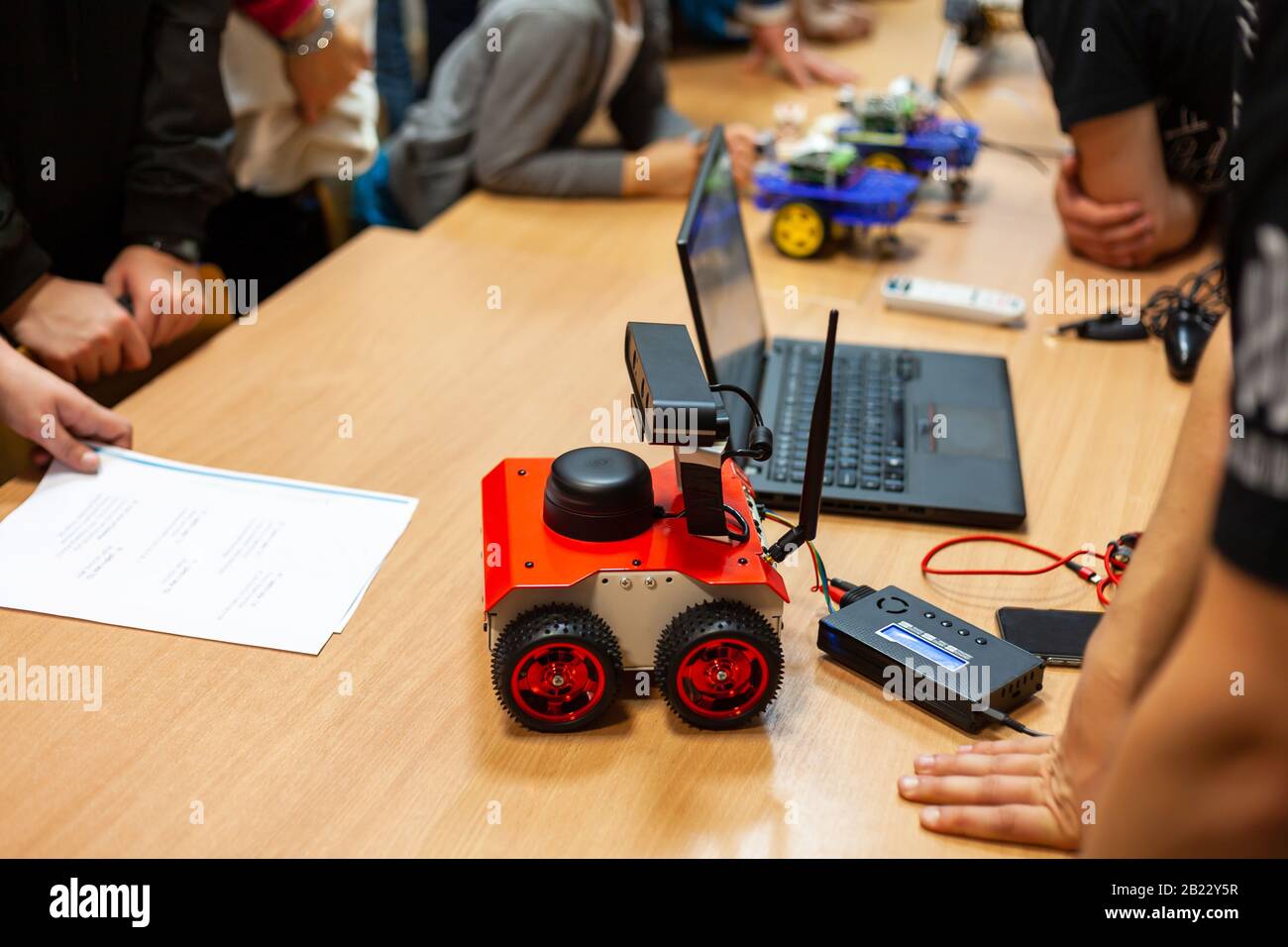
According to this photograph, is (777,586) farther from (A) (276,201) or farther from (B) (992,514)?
(A) (276,201)

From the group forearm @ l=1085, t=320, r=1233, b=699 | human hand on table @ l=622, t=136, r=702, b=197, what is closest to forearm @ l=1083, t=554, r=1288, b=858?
forearm @ l=1085, t=320, r=1233, b=699

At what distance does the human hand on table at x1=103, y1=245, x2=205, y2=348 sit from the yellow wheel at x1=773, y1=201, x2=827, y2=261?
792 millimetres

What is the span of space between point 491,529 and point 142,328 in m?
0.68

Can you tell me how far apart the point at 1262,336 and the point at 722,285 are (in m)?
0.70

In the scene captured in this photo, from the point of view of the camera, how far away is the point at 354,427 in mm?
1220

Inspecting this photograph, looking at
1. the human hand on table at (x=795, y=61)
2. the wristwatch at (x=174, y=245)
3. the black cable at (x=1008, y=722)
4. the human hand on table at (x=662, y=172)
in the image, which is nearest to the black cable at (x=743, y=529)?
the black cable at (x=1008, y=722)

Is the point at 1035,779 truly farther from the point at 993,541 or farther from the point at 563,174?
the point at 563,174

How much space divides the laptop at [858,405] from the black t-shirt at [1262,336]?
0.51 m

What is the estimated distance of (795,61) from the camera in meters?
2.29

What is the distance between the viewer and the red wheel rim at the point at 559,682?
0.81 m

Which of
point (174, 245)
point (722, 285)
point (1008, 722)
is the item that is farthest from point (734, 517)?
point (174, 245)

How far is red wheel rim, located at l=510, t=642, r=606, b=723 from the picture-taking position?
2.66 feet

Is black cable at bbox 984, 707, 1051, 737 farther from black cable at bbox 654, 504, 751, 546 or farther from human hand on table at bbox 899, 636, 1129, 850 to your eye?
black cable at bbox 654, 504, 751, 546
